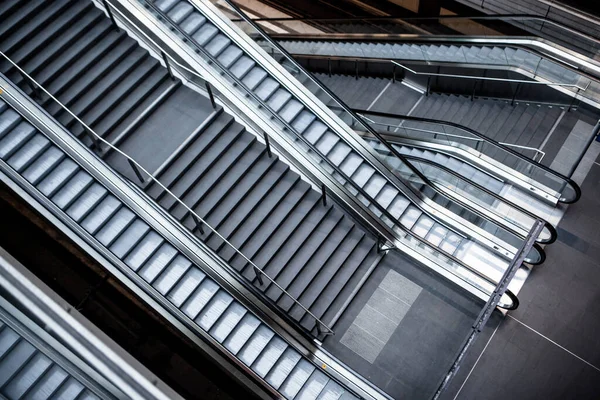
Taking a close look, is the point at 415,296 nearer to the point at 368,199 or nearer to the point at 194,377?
the point at 368,199

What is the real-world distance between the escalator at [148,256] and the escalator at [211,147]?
0.54 metres

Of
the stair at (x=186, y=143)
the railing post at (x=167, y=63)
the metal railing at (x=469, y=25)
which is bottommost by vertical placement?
the stair at (x=186, y=143)

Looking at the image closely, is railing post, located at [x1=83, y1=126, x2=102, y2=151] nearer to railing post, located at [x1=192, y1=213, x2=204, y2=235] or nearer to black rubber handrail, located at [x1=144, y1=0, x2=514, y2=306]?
railing post, located at [x1=192, y1=213, x2=204, y2=235]

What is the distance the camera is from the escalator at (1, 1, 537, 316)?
30.5 ft

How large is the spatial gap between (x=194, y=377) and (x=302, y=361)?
7.88 feet

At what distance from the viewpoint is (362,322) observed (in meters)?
10.3

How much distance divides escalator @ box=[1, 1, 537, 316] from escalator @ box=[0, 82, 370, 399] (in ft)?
1.77

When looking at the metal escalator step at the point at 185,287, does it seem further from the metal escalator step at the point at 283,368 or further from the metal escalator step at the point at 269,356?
the metal escalator step at the point at 283,368

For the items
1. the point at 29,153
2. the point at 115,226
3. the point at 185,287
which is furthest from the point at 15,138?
the point at 185,287

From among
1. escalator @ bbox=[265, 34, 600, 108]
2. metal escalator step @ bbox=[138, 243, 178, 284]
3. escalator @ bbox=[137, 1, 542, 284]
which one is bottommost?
metal escalator step @ bbox=[138, 243, 178, 284]

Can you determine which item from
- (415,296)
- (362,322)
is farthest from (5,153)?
(415,296)

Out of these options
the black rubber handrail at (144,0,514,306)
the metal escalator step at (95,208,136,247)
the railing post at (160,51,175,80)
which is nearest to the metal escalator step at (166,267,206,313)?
the metal escalator step at (95,208,136,247)

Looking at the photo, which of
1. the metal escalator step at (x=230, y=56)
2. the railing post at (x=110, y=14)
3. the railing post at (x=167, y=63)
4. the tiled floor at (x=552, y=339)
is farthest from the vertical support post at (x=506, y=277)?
the railing post at (x=110, y=14)

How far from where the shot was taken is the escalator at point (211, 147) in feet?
30.5
